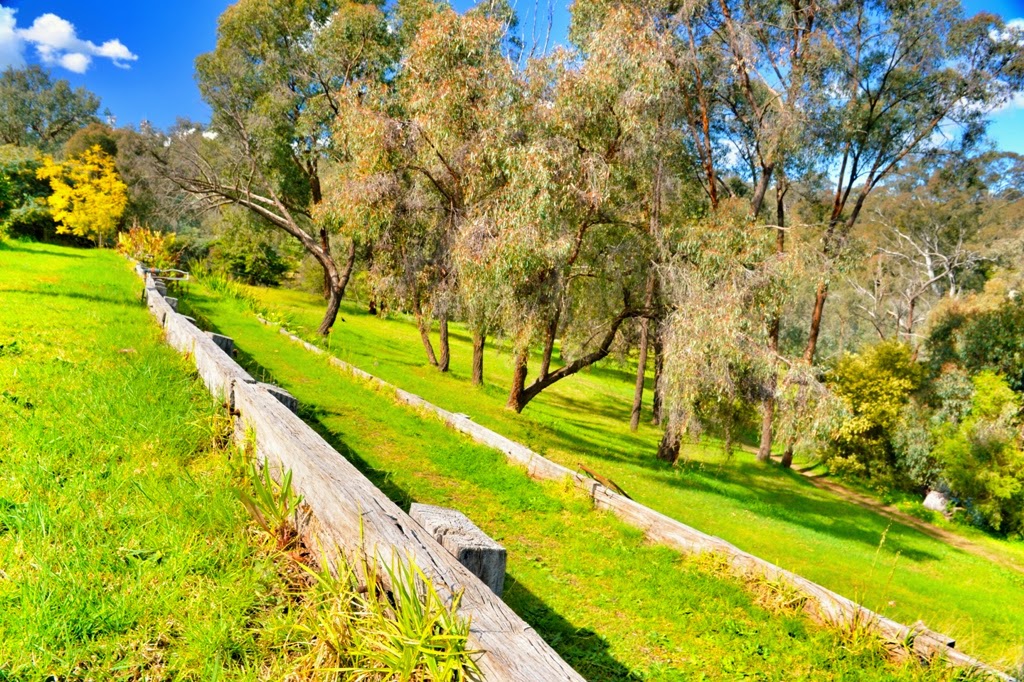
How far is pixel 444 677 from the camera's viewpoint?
1.89m

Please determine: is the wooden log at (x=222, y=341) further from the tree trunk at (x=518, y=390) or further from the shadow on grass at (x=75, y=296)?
the tree trunk at (x=518, y=390)

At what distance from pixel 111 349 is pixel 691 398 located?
8973mm

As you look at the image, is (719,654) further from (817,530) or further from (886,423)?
(886,423)

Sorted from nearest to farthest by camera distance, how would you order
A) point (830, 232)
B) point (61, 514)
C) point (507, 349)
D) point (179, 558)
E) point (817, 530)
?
point (179, 558), point (61, 514), point (817, 530), point (507, 349), point (830, 232)

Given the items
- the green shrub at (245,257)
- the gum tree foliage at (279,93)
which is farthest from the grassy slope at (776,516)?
the green shrub at (245,257)

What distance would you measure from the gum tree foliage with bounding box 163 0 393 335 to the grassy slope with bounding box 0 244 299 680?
1258cm

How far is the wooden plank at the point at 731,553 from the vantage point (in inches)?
147

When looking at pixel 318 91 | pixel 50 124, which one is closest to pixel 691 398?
pixel 318 91

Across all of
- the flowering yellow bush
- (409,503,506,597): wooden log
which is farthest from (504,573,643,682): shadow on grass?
the flowering yellow bush

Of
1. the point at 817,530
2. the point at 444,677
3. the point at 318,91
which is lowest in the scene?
the point at 817,530

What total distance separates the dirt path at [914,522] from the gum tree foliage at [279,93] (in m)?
19.2

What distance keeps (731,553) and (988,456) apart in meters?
18.6

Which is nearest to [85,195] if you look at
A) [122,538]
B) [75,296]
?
[75,296]

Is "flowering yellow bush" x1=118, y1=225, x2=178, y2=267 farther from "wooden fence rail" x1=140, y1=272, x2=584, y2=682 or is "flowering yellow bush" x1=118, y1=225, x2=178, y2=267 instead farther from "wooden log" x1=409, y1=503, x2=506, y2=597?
"wooden log" x1=409, y1=503, x2=506, y2=597
